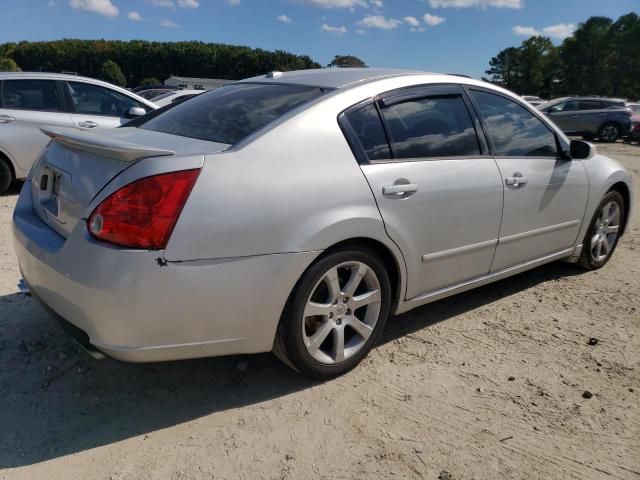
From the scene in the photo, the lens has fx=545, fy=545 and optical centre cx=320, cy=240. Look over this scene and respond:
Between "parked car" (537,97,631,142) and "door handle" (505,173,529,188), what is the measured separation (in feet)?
58.1

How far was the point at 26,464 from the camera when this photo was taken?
2205mm

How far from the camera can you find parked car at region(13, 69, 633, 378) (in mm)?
2219

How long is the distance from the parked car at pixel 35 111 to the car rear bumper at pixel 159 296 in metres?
4.76

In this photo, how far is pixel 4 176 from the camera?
6.96 meters

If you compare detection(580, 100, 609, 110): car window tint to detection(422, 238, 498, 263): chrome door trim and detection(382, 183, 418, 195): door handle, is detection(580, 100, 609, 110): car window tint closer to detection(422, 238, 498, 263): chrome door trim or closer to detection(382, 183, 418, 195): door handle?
detection(422, 238, 498, 263): chrome door trim

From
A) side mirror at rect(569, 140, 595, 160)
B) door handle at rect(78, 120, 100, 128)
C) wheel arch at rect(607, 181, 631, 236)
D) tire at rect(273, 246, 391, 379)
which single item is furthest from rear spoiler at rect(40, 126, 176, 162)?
door handle at rect(78, 120, 100, 128)

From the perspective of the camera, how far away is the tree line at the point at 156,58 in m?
106

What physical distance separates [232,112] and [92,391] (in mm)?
1612

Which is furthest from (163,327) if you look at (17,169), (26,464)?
(17,169)

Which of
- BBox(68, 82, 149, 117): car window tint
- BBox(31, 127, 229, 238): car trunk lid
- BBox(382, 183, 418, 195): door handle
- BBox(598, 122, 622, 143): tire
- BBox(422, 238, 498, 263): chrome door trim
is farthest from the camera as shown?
BBox(598, 122, 622, 143): tire

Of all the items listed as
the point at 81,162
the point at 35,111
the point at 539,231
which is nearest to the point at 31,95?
the point at 35,111

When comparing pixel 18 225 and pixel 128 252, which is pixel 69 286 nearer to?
pixel 128 252

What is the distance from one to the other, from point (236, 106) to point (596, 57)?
252 ft

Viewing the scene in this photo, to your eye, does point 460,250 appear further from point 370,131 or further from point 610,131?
point 610,131
